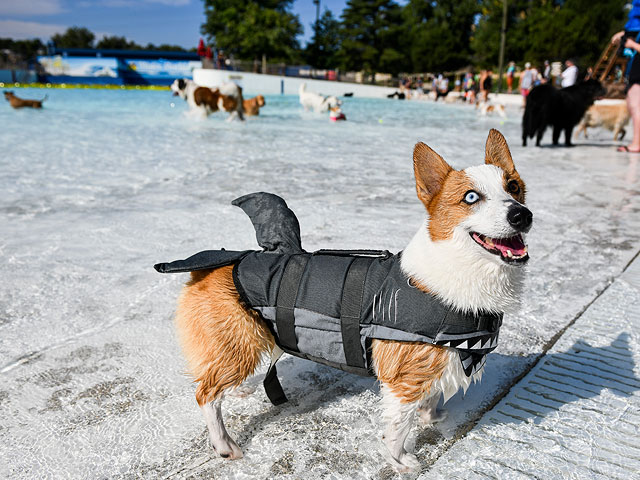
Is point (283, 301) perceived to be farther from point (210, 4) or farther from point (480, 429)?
point (210, 4)

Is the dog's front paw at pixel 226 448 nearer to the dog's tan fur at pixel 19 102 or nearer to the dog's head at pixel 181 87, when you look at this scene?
the dog's head at pixel 181 87

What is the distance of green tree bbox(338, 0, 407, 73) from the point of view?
6028 centimetres

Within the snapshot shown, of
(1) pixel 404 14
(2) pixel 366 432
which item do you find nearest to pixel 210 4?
(1) pixel 404 14

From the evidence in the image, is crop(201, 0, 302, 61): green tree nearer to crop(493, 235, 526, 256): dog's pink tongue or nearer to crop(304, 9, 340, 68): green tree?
crop(304, 9, 340, 68): green tree

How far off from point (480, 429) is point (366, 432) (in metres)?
0.42

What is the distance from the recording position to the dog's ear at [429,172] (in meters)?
1.67

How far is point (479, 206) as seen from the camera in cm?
154

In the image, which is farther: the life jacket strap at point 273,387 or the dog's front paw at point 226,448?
the life jacket strap at point 273,387

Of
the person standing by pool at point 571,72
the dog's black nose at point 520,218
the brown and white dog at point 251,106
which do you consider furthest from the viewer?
the brown and white dog at point 251,106

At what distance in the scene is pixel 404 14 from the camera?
65000 mm

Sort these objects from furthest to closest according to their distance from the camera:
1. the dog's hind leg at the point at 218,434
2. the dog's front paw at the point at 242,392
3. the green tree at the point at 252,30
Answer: the green tree at the point at 252,30
the dog's front paw at the point at 242,392
the dog's hind leg at the point at 218,434

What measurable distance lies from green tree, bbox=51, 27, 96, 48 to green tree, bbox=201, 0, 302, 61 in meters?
52.4

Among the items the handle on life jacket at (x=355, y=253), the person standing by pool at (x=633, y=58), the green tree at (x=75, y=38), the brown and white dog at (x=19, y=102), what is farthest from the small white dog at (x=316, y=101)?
the green tree at (x=75, y=38)

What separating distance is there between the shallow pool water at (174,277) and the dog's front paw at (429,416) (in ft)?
0.14
